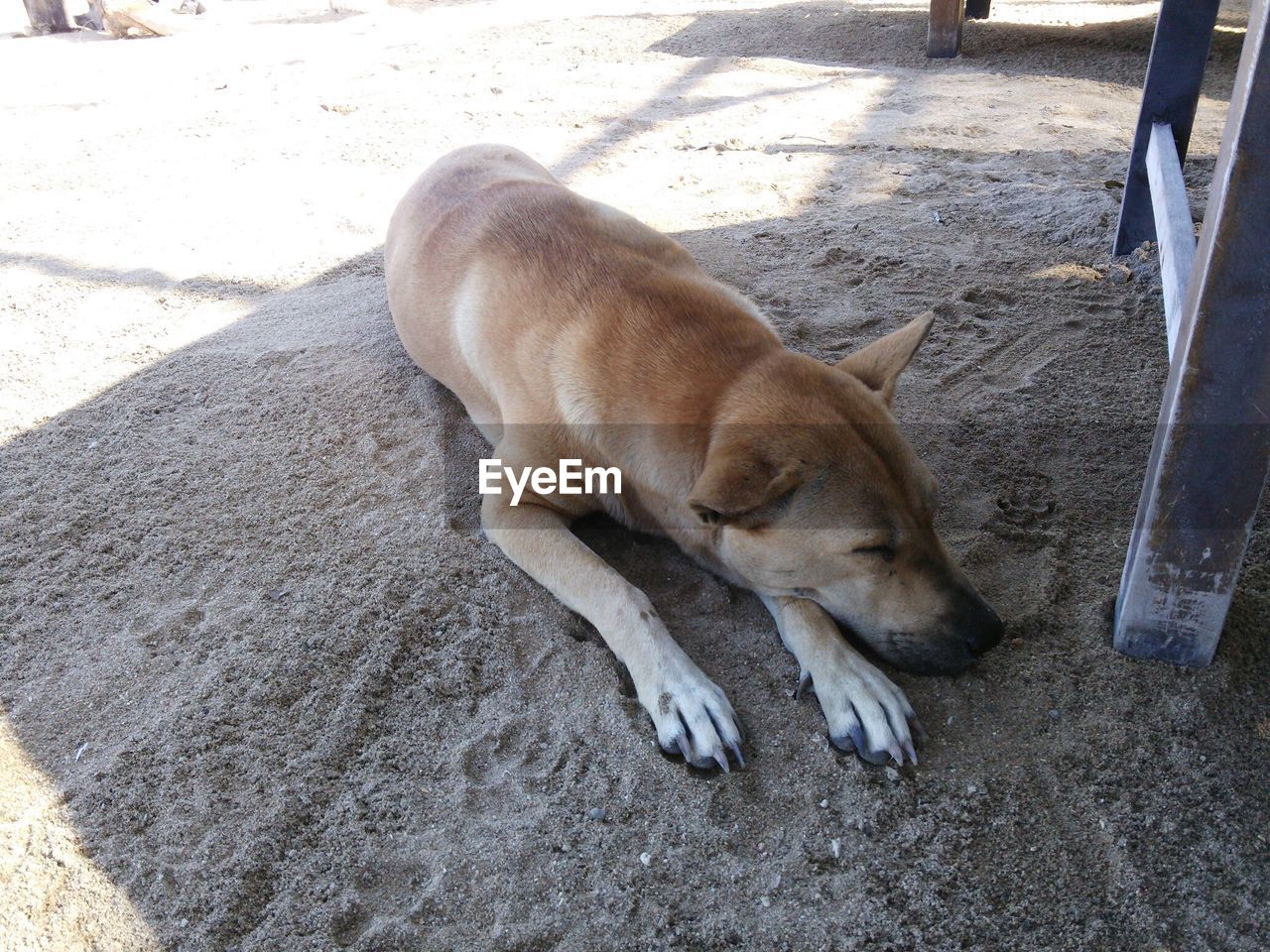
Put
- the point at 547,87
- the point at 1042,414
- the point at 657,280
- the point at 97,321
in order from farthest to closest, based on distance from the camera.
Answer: the point at 547,87, the point at 97,321, the point at 1042,414, the point at 657,280

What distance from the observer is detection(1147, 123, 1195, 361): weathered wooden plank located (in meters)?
2.76

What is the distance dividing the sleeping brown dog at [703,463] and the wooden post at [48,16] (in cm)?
1047

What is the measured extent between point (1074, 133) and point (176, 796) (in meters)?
5.76

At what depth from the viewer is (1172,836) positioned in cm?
187

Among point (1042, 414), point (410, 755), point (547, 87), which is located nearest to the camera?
point (410, 755)

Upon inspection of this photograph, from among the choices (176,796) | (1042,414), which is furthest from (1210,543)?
(176,796)

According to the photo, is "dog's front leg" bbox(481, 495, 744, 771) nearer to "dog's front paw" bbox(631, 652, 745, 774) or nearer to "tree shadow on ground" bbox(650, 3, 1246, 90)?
"dog's front paw" bbox(631, 652, 745, 774)

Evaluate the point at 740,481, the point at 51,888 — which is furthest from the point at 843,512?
the point at 51,888

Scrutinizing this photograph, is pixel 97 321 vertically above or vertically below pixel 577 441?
below

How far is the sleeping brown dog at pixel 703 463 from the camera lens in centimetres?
214

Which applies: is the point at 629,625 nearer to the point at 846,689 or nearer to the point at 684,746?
the point at 684,746

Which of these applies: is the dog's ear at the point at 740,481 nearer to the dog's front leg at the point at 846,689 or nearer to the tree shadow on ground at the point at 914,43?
the dog's front leg at the point at 846,689

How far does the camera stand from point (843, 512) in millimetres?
2137

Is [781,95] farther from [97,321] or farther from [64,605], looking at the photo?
[64,605]
